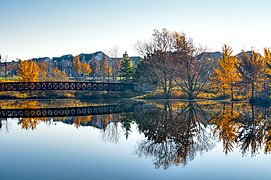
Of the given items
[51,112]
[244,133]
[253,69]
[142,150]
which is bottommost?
[51,112]

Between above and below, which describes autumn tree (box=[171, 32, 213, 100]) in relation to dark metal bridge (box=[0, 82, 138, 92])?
above

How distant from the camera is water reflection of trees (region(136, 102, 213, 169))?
13825mm

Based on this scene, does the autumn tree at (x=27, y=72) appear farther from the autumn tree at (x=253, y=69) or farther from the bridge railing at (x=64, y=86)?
the autumn tree at (x=253, y=69)

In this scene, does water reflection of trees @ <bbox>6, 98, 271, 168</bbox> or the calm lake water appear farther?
water reflection of trees @ <bbox>6, 98, 271, 168</bbox>

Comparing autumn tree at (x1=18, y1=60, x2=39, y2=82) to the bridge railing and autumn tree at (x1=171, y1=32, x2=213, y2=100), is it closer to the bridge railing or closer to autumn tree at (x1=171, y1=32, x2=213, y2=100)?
the bridge railing

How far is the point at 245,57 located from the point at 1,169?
1513 inches

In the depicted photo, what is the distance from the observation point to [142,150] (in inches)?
607

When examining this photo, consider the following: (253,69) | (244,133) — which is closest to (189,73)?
(253,69)

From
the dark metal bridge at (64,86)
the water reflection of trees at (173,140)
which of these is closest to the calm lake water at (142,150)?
the water reflection of trees at (173,140)

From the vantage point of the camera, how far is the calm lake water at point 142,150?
11.5 meters

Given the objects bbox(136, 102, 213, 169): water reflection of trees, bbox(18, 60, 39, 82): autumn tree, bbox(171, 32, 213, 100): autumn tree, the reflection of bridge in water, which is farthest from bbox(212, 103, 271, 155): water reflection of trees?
bbox(18, 60, 39, 82): autumn tree

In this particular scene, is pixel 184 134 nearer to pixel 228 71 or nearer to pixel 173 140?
pixel 173 140

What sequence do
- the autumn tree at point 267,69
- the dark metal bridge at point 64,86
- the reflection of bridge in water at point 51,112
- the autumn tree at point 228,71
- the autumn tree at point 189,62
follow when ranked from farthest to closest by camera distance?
the dark metal bridge at point 64,86 < the autumn tree at point 189,62 < the autumn tree at point 228,71 < the autumn tree at point 267,69 < the reflection of bridge in water at point 51,112

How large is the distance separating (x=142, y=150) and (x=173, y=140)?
2.60 meters
